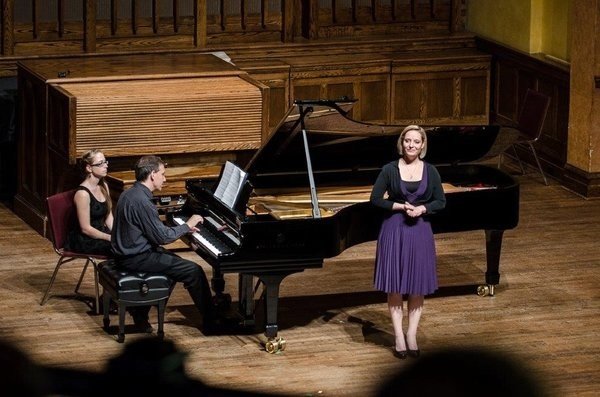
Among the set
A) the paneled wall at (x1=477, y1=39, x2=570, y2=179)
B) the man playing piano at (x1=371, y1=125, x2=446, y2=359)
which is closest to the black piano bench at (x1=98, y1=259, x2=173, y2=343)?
the man playing piano at (x1=371, y1=125, x2=446, y2=359)

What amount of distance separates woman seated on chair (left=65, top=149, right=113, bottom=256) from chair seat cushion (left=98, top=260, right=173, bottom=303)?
58 cm

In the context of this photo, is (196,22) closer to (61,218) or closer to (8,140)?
(8,140)

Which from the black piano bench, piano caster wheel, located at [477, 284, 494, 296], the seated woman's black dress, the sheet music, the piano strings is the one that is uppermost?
the sheet music

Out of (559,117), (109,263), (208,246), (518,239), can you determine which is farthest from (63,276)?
(559,117)

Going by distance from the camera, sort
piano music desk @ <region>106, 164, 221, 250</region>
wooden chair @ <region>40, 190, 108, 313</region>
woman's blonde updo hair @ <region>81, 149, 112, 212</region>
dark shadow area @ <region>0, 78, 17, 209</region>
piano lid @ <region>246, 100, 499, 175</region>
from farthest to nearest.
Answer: dark shadow area @ <region>0, 78, 17, 209</region> → piano music desk @ <region>106, 164, 221, 250</region> → wooden chair @ <region>40, 190, 108, 313</region> → woman's blonde updo hair @ <region>81, 149, 112, 212</region> → piano lid @ <region>246, 100, 499, 175</region>

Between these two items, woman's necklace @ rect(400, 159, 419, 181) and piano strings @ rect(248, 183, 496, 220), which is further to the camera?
piano strings @ rect(248, 183, 496, 220)

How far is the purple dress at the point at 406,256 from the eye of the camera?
560cm

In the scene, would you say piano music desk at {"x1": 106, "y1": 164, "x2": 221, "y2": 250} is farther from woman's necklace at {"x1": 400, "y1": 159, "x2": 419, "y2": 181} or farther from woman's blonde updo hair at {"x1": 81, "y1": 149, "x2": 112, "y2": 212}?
woman's necklace at {"x1": 400, "y1": 159, "x2": 419, "y2": 181}

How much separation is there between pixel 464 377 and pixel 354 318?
600 centimetres

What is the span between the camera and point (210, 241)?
582cm

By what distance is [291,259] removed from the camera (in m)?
5.63

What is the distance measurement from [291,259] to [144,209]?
77 cm

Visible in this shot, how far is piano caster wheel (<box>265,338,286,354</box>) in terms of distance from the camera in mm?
5836

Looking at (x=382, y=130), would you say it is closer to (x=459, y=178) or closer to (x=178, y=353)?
(x=459, y=178)
